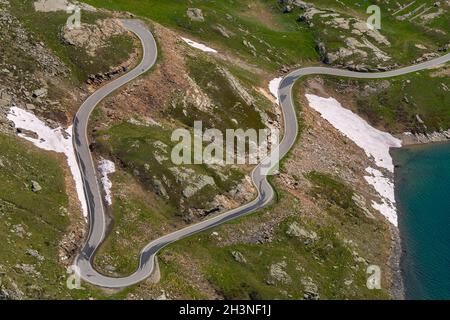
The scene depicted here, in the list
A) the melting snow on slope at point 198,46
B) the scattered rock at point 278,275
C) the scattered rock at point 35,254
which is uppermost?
the melting snow on slope at point 198,46

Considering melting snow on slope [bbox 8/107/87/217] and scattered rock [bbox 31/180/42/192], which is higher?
melting snow on slope [bbox 8/107/87/217]

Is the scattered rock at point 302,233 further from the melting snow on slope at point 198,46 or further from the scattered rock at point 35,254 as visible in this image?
the melting snow on slope at point 198,46

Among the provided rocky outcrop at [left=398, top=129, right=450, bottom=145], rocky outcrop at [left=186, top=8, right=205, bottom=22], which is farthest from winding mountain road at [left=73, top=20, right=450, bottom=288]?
rocky outcrop at [left=398, top=129, right=450, bottom=145]

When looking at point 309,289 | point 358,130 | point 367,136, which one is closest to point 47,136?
point 309,289

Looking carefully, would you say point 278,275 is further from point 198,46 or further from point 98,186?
point 198,46

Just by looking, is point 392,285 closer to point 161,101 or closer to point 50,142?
point 161,101

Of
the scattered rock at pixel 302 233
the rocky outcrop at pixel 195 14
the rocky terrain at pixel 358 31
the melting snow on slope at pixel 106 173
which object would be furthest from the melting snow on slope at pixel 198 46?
the scattered rock at pixel 302 233

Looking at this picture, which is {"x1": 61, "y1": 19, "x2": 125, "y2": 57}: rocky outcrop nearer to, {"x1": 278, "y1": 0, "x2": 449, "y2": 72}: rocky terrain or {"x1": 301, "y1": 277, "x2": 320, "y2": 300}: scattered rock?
{"x1": 301, "y1": 277, "x2": 320, "y2": 300}: scattered rock
